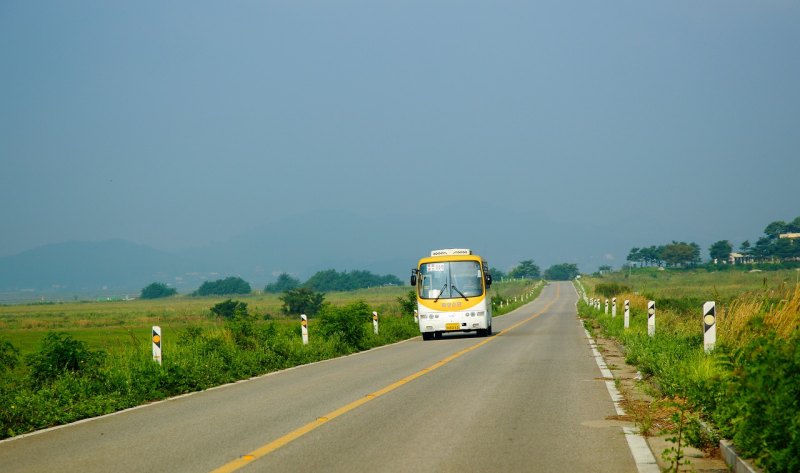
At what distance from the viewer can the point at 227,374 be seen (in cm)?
1733

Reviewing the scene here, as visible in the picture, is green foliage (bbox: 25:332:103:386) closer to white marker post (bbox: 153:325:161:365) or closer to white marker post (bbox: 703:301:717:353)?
white marker post (bbox: 153:325:161:365)

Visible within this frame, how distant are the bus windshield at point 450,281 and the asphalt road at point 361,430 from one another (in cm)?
1333

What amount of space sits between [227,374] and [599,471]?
10.8m

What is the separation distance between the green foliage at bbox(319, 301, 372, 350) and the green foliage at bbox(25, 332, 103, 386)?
37.4ft

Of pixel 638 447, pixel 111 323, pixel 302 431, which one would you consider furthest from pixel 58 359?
pixel 111 323

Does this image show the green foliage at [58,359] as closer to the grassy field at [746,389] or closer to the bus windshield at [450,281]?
the grassy field at [746,389]

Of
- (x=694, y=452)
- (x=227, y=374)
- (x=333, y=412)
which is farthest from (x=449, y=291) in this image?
(x=694, y=452)

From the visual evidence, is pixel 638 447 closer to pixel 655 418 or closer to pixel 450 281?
pixel 655 418

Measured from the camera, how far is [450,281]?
31.0 m

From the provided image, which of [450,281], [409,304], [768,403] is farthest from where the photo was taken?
[409,304]

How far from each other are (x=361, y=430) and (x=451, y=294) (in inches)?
813

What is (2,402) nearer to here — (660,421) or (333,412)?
(333,412)

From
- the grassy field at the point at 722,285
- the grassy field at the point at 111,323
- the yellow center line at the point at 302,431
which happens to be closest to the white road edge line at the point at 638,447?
the grassy field at the point at 722,285

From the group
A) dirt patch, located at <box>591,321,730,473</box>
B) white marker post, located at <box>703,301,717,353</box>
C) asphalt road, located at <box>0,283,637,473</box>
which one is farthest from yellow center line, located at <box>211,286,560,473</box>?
white marker post, located at <box>703,301,717,353</box>
